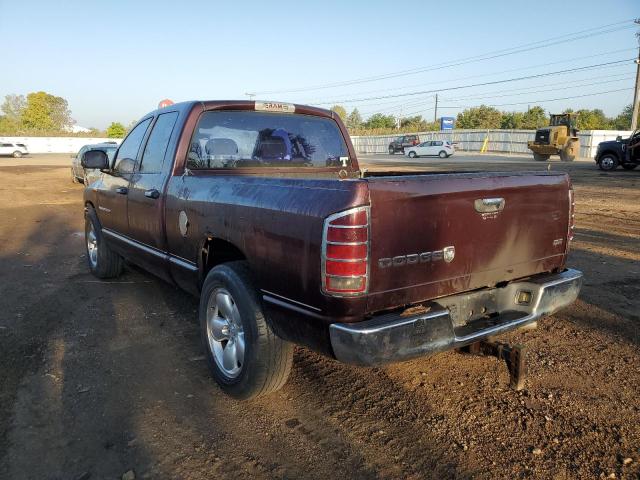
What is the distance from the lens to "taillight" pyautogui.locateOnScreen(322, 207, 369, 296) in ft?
7.49

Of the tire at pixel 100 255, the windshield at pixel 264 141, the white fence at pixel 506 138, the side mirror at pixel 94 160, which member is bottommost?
the tire at pixel 100 255

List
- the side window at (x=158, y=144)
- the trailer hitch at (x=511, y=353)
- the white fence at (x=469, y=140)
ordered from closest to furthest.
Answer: the trailer hitch at (x=511, y=353)
the side window at (x=158, y=144)
the white fence at (x=469, y=140)

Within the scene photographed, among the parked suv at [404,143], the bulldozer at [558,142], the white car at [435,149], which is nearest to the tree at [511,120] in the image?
the parked suv at [404,143]

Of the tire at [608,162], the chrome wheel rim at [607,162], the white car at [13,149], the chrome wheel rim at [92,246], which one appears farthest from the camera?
the white car at [13,149]

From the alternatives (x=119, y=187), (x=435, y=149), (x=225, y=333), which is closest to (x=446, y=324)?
(x=225, y=333)

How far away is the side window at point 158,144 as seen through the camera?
13.4ft

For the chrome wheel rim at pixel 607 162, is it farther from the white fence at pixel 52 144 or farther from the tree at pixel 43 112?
the tree at pixel 43 112

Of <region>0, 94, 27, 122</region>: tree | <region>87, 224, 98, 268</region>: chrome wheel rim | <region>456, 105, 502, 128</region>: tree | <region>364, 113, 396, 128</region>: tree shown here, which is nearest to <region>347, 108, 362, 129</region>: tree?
<region>364, 113, 396, 128</region>: tree

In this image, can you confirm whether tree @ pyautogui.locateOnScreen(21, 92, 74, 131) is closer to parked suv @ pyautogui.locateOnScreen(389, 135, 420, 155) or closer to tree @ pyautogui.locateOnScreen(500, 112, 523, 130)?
parked suv @ pyautogui.locateOnScreen(389, 135, 420, 155)

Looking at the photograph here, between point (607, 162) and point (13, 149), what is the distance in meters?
47.0

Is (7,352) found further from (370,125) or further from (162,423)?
(370,125)

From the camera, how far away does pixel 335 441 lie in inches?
Answer: 107

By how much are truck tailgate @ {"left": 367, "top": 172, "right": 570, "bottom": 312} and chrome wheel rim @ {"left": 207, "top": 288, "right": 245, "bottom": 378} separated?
107 cm

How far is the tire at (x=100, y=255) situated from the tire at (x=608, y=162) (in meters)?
22.5
